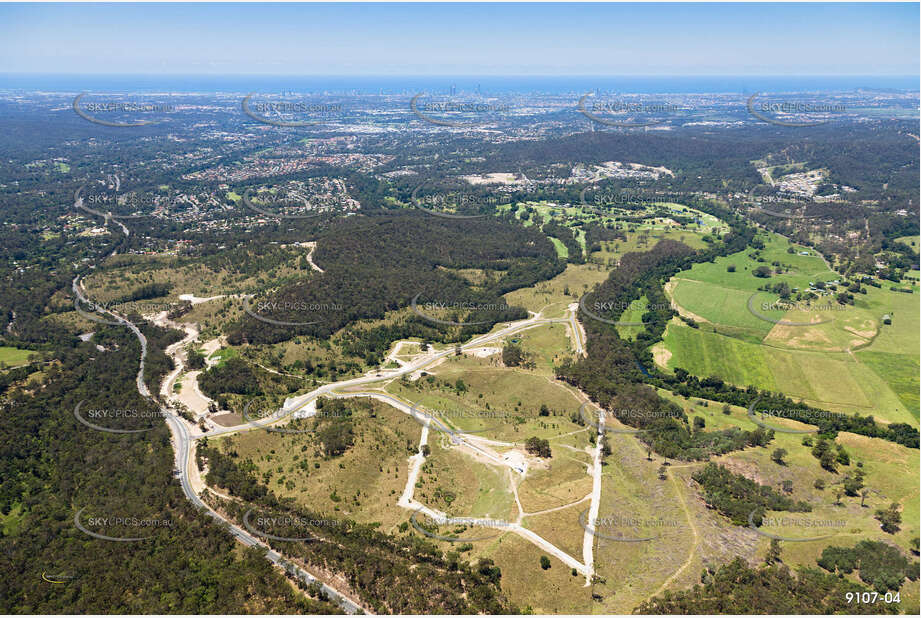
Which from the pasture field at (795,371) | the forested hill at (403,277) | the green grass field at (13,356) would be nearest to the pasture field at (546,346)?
the forested hill at (403,277)

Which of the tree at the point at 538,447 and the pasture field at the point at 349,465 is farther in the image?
the tree at the point at 538,447

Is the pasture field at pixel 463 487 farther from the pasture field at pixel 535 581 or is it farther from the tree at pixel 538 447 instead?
the tree at pixel 538 447

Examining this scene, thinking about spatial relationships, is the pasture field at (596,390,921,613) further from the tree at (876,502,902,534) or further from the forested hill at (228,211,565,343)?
the forested hill at (228,211,565,343)

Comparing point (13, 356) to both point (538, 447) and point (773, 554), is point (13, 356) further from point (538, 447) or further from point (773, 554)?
point (773, 554)

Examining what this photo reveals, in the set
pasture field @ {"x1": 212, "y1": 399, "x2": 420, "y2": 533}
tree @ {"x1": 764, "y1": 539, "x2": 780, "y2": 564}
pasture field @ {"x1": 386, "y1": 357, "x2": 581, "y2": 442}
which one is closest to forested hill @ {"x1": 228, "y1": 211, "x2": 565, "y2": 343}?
pasture field @ {"x1": 386, "y1": 357, "x2": 581, "y2": 442}

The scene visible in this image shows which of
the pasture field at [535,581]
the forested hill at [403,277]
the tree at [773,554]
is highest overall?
the forested hill at [403,277]
